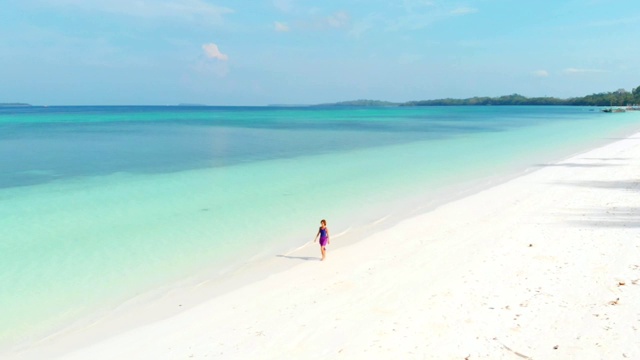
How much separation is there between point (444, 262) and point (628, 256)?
3.61 metres

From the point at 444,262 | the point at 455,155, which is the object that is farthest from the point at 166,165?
the point at 444,262

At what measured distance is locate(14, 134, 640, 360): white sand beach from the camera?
6.54 meters

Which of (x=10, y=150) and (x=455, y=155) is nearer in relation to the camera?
(x=455, y=155)

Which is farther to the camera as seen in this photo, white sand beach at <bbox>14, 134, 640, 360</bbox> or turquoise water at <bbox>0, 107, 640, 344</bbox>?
turquoise water at <bbox>0, 107, 640, 344</bbox>

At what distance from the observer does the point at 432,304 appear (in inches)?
310

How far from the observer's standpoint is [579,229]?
11953 millimetres

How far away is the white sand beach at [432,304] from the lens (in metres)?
6.54

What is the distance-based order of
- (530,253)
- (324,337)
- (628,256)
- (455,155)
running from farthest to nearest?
(455,155) → (530,253) → (628,256) → (324,337)

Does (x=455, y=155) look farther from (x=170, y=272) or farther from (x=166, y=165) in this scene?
(x=170, y=272)

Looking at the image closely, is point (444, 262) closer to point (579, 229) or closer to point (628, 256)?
point (628, 256)

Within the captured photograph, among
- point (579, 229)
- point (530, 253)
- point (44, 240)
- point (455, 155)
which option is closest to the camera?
point (530, 253)

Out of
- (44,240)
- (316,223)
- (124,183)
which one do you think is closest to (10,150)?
(124,183)

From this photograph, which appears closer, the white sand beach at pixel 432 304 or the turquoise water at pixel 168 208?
the white sand beach at pixel 432 304

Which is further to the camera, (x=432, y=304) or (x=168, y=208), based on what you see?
(x=168, y=208)
